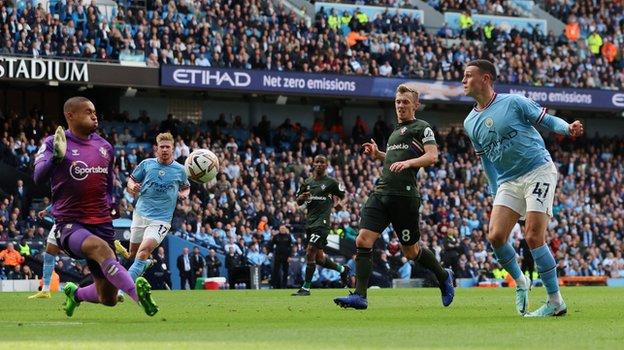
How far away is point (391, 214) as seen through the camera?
15758 mm

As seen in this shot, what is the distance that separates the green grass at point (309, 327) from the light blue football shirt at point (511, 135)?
1.52 metres

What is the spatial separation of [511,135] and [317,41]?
106 ft

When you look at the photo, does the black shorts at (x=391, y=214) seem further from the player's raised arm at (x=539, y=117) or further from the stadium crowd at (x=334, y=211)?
the stadium crowd at (x=334, y=211)

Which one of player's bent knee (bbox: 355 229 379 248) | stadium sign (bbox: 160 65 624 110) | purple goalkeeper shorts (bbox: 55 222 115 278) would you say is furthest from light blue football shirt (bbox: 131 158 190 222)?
stadium sign (bbox: 160 65 624 110)

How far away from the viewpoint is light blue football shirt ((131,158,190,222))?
19094 millimetres

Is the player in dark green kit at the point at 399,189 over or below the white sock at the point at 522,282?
over

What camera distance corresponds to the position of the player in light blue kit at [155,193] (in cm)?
1892

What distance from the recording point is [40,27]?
3806cm

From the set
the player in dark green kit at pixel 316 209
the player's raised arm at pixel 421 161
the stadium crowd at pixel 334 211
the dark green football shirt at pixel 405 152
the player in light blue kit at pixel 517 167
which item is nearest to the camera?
the player in light blue kit at pixel 517 167

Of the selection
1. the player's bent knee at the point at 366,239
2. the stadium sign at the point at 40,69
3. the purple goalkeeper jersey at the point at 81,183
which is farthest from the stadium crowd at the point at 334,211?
the purple goalkeeper jersey at the point at 81,183

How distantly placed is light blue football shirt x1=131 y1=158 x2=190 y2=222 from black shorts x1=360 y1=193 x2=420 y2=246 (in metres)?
4.33

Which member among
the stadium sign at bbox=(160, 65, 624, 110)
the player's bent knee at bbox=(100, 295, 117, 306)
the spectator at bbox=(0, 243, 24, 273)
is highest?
the stadium sign at bbox=(160, 65, 624, 110)

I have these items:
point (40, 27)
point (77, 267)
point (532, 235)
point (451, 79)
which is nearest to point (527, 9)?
point (451, 79)

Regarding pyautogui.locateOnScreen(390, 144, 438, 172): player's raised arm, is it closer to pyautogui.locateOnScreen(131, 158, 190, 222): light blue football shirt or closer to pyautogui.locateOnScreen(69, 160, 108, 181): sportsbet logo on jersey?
pyautogui.locateOnScreen(69, 160, 108, 181): sportsbet logo on jersey
